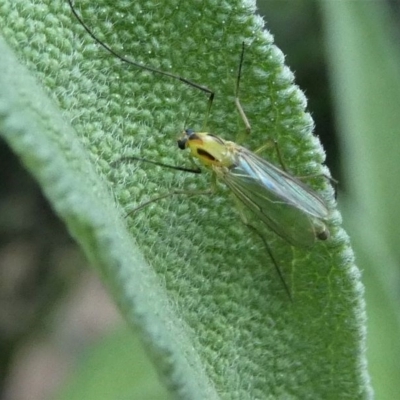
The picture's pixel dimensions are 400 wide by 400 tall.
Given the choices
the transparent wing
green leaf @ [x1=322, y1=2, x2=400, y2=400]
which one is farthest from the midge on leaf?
green leaf @ [x1=322, y1=2, x2=400, y2=400]

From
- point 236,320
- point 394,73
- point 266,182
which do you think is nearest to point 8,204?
point 266,182

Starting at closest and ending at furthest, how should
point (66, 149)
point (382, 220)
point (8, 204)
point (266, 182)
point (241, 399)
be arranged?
point (66, 149) < point (241, 399) < point (266, 182) < point (382, 220) < point (8, 204)

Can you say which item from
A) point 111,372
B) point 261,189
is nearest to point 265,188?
point 261,189

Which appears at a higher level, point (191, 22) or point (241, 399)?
point (191, 22)

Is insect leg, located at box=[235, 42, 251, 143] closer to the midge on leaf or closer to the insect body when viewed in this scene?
the midge on leaf

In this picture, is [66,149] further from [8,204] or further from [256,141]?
[8,204]

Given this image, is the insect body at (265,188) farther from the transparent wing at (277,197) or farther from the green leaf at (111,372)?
the green leaf at (111,372)

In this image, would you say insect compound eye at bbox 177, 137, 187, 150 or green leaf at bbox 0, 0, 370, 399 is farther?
insect compound eye at bbox 177, 137, 187, 150
